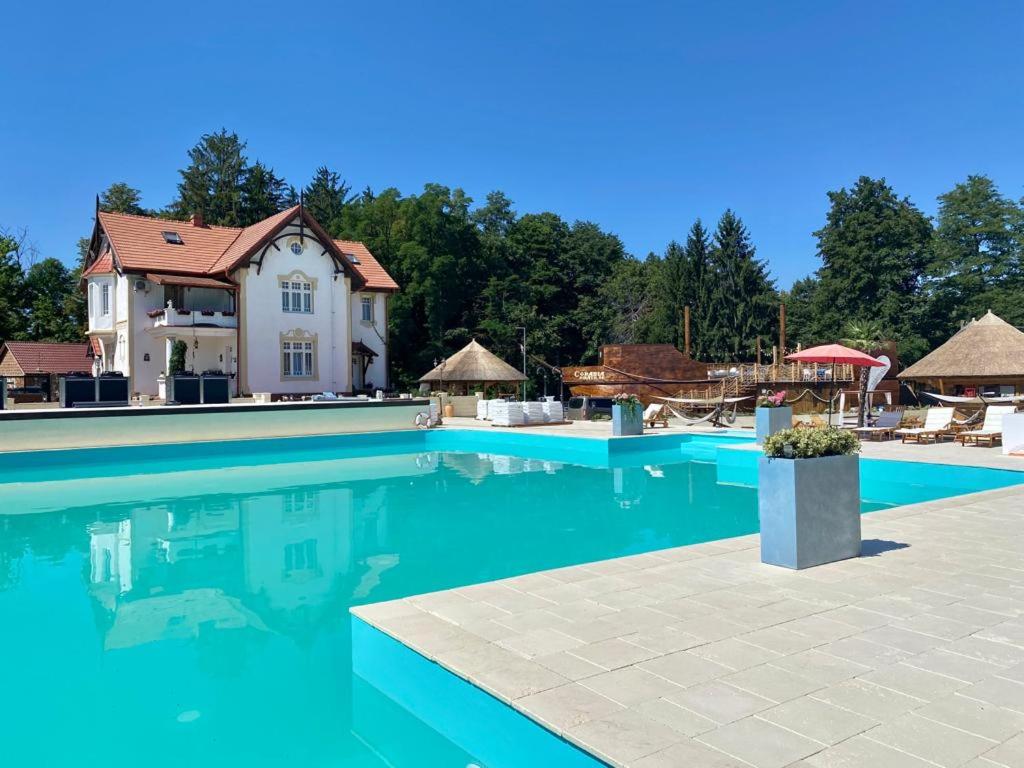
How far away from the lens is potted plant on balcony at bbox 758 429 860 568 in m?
5.15

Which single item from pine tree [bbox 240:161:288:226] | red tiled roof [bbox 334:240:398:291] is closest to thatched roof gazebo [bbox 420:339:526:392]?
red tiled roof [bbox 334:240:398:291]

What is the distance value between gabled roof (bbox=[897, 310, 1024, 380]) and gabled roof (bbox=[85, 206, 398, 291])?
21.4 m

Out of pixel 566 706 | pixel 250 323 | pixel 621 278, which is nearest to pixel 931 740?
pixel 566 706

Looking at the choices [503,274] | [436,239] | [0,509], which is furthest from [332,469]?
[503,274]

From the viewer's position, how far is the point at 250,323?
27156 mm

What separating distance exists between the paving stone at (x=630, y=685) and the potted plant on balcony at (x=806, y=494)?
226 centimetres

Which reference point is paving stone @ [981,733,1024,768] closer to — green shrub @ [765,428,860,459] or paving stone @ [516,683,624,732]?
paving stone @ [516,683,624,732]

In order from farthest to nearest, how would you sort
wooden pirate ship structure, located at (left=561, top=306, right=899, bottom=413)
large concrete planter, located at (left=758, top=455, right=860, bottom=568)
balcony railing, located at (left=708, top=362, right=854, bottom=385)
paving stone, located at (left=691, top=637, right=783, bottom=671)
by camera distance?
balcony railing, located at (left=708, top=362, right=854, bottom=385) < wooden pirate ship structure, located at (left=561, top=306, right=899, bottom=413) < large concrete planter, located at (left=758, top=455, right=860, bottom=568) < paving stone, located at (left=691, top=637, right=783, bottom=671)

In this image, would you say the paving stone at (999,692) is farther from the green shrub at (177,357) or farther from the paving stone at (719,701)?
the green shrub at (177,357)

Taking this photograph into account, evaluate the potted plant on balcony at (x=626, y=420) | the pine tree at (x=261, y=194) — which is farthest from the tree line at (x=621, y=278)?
the potted plant on balcony at (x=626, y=420)

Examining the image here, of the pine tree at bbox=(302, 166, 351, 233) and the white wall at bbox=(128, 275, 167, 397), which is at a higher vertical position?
the pine tree at bbox=(302, 166, 351, 233)

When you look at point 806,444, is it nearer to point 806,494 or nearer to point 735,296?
point 806,494

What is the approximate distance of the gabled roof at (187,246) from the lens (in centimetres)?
2656

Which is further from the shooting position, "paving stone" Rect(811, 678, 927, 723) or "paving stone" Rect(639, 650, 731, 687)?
"paving stone" Rect(639, 650, 731, 687)
